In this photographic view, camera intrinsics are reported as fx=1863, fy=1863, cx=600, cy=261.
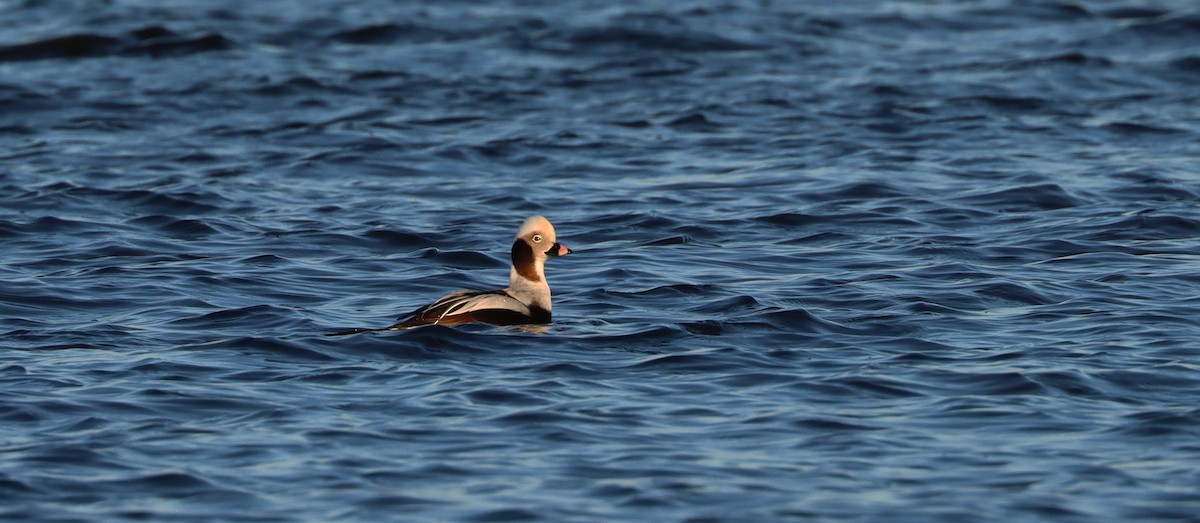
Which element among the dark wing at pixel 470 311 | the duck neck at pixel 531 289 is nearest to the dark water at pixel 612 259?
the dark wing at pixel 470 311

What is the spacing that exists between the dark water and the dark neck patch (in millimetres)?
519

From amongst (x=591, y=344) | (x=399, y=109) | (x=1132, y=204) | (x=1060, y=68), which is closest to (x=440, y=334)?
(x=591, y=344)

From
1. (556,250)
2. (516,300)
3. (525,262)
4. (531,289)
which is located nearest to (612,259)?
(556,250)

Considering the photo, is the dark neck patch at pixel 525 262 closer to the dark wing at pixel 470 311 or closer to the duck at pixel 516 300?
the duck at pixel 516 300

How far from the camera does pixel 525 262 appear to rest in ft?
38.5

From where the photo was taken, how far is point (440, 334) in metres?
10.9

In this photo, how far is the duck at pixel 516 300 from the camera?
Answer: 10945 millimetres

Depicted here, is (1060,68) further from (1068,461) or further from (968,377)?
(1068,461)

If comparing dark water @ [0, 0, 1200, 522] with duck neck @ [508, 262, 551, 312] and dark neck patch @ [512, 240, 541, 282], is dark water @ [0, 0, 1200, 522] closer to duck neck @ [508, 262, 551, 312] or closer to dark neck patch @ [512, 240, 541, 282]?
duck neck @ [508, 262, 551, 312]

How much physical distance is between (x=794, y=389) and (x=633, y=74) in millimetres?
13354

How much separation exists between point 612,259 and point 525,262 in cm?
260

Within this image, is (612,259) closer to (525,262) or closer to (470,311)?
(525,262)

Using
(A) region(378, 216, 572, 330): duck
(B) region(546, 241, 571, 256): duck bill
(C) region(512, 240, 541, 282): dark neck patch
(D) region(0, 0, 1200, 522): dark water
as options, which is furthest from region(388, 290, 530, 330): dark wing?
(B) region(546, 241, 571, 256): duck bill

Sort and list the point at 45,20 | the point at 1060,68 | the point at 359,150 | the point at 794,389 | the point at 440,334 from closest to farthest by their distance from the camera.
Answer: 1. the point at 794,389
2. the point at 440,334
3. the point at 359,150
4. the point at 1060,68
5. the point at 45,20
